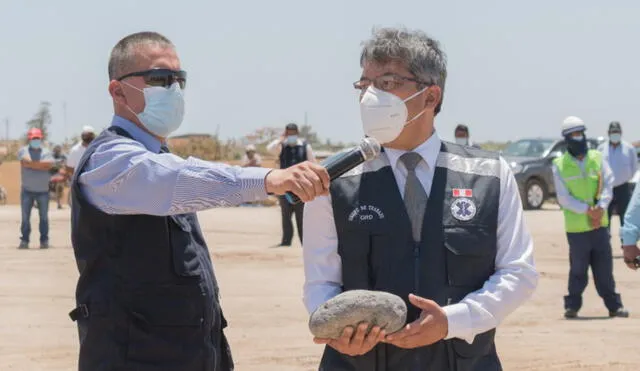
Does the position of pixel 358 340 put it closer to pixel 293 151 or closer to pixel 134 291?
pixel 134 291

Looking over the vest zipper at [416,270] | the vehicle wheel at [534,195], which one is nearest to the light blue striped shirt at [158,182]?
the vest zipper at [416,270]

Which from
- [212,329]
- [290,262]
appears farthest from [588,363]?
[290,262]

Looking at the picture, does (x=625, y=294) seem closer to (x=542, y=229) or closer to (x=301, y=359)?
(x=301, y=359)

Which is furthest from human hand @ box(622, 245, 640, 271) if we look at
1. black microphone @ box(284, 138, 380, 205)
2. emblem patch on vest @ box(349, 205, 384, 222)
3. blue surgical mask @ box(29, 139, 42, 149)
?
blue surgical mask @ box(29, 139, 42, 149)

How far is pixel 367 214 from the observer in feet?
15.9

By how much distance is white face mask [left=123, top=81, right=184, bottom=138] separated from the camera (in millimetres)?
5289

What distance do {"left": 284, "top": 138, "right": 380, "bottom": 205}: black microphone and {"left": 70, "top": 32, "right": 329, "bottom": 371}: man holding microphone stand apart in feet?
1.06

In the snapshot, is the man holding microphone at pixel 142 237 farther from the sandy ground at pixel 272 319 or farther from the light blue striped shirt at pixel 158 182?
the sandy ground at pixel 272 319

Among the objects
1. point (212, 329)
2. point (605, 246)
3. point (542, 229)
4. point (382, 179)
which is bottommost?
point (542, 229)

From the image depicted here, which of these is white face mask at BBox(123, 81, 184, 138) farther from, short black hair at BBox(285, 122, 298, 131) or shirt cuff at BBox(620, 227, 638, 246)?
short black hair at BBox(285, 122, 298, 131)

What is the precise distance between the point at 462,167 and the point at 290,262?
1432 cm

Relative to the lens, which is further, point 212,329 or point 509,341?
point 509,341

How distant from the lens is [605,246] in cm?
1379

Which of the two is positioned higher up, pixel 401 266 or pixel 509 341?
pixel 401 266
